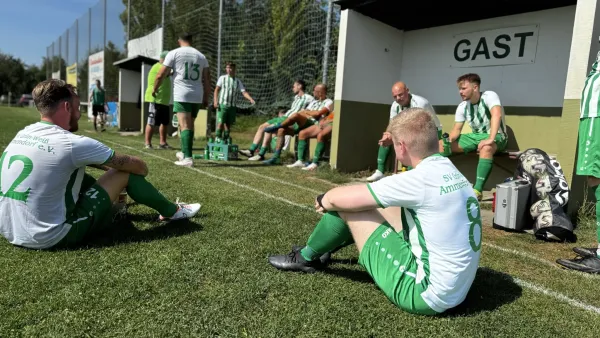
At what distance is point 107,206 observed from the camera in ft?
9.05

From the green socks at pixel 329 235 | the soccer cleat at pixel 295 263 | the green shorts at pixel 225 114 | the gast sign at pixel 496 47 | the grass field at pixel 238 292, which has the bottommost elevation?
the grass field at pixel 238 292

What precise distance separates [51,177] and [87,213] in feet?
1.14

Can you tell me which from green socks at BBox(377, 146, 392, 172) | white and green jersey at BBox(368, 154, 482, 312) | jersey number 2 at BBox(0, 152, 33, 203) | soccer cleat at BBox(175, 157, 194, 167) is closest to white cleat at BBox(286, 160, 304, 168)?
green socks at BBox(377, 146, 392, 172)

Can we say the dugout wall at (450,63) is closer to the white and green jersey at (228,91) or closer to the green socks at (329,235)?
the white and green jersey at (228,91)

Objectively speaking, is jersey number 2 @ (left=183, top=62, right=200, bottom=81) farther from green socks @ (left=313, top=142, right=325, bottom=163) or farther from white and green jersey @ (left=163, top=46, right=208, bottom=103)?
green socks @ (left=313, top=142, right=325, bottom=163)

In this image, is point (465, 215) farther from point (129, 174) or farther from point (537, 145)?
point (537, 145)

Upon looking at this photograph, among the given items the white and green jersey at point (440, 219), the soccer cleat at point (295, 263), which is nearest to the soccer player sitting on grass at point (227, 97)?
the soccer cleat at point (295, 263)

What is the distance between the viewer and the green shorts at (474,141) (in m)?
5.05

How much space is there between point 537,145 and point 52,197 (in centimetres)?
575

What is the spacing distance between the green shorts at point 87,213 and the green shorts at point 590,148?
11.0 ft

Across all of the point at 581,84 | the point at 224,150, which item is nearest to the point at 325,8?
the point at 224,150

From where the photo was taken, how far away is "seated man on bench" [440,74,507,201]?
4.86m

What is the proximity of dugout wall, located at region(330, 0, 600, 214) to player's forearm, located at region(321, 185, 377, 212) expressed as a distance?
445 cm

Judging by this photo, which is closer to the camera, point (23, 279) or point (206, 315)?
point (206, 315)
